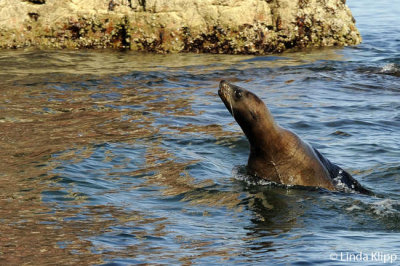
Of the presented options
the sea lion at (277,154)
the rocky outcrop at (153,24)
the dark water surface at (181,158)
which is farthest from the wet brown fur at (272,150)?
the rocky outcrop at (153,24)

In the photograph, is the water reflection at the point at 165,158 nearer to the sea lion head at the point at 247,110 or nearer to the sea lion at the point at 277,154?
the sea lion at the point at 277,154

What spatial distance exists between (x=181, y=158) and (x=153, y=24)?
591cm

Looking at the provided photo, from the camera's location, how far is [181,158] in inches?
345

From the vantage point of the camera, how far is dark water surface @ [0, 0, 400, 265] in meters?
5.78

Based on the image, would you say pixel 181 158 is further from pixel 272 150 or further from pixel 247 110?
pixel 272 150

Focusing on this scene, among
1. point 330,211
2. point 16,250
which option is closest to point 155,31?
point 330,211

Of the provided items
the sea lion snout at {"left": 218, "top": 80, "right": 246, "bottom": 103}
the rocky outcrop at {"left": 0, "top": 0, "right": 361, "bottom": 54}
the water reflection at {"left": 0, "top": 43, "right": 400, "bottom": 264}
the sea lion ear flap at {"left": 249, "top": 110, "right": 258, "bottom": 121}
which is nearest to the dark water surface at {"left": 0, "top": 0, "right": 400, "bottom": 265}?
the water reflection at {"left": 0, "top": 43, "right": 400, "bottom": 264}

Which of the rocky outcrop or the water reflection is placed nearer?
the water reflection

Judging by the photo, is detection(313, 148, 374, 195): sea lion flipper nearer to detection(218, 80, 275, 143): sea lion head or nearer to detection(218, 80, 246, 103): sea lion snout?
detection(218, 80, 275, 143): sea lion head

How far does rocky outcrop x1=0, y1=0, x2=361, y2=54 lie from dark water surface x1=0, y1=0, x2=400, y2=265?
0.41 meters

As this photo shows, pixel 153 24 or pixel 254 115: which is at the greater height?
pixel 153 24

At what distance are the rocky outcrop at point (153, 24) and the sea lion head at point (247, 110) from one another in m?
6.47

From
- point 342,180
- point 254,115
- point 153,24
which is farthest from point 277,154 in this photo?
point 153,24

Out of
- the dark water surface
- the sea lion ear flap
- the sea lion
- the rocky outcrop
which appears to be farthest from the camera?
the rocky outcrop
